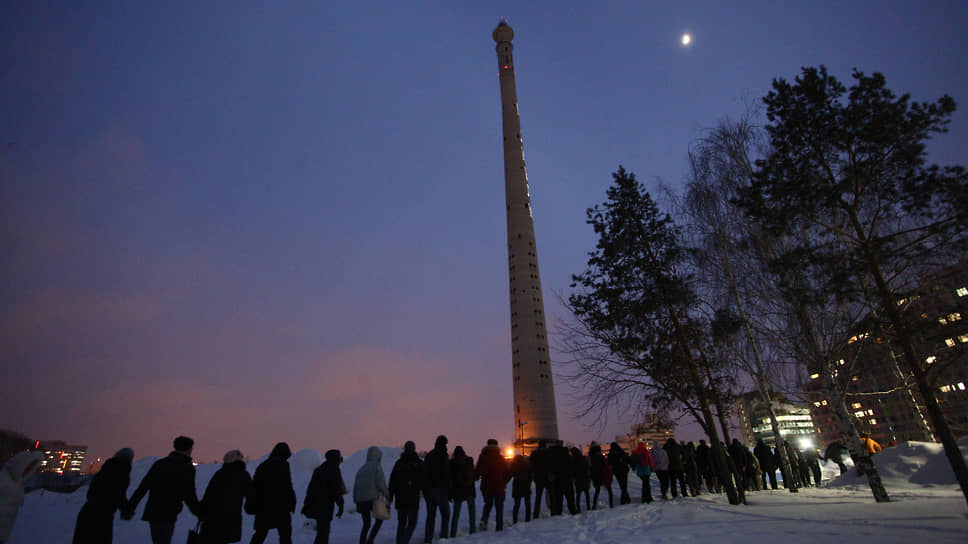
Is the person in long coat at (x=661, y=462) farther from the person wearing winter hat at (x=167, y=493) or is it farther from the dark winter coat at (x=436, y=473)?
the person wearing winter hat at (x=167, y=493)

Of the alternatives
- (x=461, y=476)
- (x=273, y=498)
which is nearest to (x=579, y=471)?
(x=461, y=476)

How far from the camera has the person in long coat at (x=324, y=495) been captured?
22.5 feet

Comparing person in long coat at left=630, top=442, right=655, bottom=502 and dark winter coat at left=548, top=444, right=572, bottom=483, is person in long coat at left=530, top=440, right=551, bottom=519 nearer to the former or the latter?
dark winter coat at left=548, top=444, right=572, bottom=483

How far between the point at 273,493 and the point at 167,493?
1260mm

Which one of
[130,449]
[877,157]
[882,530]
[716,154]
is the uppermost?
[716,154]

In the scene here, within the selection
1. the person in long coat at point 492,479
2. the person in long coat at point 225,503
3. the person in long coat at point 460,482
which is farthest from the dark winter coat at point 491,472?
the person in long coat at point 225,503

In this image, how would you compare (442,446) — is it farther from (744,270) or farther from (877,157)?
(744,270)

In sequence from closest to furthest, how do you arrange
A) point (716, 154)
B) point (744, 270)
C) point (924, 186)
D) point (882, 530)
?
point (882, 530) → point (924, 186) → point (744, 270) → point (716, 154)

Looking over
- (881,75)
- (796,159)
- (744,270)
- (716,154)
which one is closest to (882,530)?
(796,159)

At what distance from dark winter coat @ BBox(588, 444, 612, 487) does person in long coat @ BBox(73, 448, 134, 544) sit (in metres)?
10.2

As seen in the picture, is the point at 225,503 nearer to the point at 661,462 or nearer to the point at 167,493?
the point at 167,493

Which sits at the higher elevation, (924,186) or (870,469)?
(924,186)

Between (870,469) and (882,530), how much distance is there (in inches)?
227

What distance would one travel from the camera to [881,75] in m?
8.80
